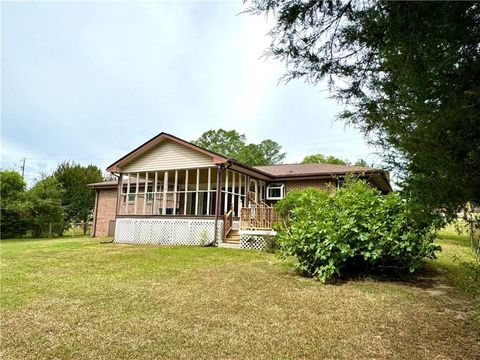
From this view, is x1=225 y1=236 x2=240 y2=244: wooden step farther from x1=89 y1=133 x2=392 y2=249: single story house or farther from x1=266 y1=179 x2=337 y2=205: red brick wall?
x1=266 y1=179 x2=337 y2=205: red brick wall

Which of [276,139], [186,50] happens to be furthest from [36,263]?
[276,139]

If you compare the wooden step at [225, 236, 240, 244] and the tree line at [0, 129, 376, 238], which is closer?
the wooden step at [225, 236, 240, 244]

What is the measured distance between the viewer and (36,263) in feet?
29.0

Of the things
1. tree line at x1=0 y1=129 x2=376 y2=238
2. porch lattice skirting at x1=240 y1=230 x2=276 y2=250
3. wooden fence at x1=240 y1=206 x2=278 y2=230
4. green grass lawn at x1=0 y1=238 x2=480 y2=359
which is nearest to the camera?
green grass lawn at x1=0 y1=238 x2=480 y2=359

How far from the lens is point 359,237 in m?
6.34

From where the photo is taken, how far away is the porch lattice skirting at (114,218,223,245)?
516 inches

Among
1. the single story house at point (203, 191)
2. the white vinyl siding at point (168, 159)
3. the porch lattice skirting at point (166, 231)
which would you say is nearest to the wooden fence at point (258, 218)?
the single story house at point (203, 191)

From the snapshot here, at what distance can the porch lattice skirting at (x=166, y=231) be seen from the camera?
13.1 m

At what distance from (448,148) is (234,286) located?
15.4 feet

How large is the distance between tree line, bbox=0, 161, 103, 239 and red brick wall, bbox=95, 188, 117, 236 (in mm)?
3676

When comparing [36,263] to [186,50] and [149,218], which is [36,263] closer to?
[149,218]

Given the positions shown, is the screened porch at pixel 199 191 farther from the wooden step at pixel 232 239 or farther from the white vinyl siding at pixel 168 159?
the wooden step at pixel 232 239

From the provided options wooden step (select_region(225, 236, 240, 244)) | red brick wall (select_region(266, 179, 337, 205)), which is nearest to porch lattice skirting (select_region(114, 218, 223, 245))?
wooden step (select_region(225, 236, 240, 244))

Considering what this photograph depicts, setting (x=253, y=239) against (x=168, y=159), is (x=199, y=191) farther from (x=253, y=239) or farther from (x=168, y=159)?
(x=253, y=239)
